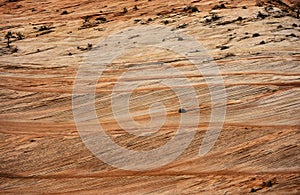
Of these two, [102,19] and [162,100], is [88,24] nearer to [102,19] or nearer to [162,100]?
[102,19]

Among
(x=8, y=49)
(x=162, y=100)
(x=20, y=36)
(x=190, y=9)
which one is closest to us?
(x=162, y=100)

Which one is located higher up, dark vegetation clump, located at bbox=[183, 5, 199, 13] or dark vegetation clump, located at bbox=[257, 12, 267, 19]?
dark vegetation clump, located at bbox=[183, 5, 199, 13]

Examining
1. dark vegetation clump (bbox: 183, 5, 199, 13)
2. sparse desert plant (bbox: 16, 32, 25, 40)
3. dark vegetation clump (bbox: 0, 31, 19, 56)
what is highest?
sparse desert plant (bbox: 16, 32, 25, 40)

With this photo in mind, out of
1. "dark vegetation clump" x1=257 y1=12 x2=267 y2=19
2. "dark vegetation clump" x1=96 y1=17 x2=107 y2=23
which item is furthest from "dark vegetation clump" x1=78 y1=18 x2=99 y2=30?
"dark vegetation clump" x1=257 y1=12 x2=267 y2=19

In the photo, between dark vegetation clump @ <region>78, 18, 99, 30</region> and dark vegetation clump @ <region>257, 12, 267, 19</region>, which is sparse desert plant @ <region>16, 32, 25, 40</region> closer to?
dark vegetation clump @ <region>78, 18, 99, 30</region>

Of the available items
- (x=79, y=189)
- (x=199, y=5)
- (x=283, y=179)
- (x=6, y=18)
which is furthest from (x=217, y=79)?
(x=6, y=18)

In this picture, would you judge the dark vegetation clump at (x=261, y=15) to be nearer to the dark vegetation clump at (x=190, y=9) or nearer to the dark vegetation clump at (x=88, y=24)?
the dark vegetation clump at (x=190, y=9)

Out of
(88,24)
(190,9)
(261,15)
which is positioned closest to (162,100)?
(261,15)

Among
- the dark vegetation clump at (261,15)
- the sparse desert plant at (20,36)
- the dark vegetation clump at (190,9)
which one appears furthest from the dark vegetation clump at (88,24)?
the dark vegetation clump at (261,15)
